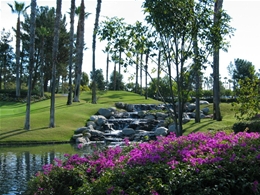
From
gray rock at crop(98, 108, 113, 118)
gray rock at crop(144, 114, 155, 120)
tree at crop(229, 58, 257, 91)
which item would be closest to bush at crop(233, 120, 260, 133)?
gray rock at crop(144, 114, 155, 120)

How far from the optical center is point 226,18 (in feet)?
32.6

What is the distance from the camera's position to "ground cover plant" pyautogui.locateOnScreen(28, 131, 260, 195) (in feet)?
17.7

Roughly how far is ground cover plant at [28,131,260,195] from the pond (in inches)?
74.0

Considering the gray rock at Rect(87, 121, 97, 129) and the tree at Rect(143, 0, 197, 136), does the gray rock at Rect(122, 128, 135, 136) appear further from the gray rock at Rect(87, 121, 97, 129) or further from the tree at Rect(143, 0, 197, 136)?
the tree at Rect(143, 0, 197, 136)

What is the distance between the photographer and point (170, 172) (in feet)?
18.3

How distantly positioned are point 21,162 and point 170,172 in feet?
34.2

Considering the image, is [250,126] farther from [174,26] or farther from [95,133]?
[95,133]

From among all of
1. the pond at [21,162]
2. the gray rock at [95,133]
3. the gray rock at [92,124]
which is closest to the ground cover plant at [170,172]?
the pond at [21,162]

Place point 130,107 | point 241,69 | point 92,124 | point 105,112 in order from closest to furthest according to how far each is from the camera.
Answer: point 92,124 → point 105,112 → point 130,107 → point 241,69

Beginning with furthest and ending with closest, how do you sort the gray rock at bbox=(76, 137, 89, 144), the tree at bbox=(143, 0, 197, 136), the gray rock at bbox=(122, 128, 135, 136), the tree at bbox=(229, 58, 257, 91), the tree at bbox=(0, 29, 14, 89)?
the tree at bbox=(229, 58, 257, 91) < the tree at bbox=(0, 29, 14, 89) < the gray rock at bbox=(122, 128, 135, 136) < the gray rock at bbox=(76, 137, 89, 144) < the tree at bbox=(143, 0, 197, 136)

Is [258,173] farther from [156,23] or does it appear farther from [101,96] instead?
[101,96]

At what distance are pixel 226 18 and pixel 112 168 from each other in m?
5.88

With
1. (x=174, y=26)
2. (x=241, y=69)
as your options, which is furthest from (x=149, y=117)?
(x=241, y=69)

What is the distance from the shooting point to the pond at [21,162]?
33.3ft
